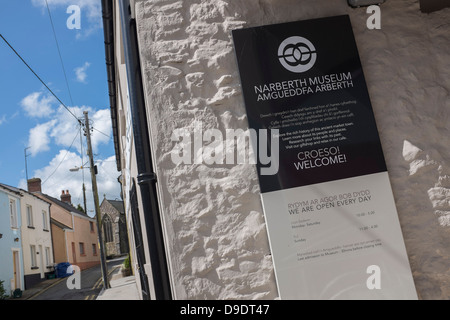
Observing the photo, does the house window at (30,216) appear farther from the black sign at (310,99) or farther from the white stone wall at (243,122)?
the black sign at (310,99)

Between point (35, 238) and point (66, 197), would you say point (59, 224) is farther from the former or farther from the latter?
point (66, 197)

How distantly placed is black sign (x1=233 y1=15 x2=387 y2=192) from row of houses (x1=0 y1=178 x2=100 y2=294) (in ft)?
76.9

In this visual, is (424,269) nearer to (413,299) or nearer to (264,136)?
(413,299)

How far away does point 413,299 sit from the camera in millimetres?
3572

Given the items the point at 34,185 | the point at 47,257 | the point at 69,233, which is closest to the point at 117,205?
the point at 69,233

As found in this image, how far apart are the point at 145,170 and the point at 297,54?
1607 mm

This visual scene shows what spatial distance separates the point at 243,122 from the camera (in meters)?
3.75

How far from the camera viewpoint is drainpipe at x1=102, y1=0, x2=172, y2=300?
366 cm

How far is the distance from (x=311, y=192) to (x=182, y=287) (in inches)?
49.1

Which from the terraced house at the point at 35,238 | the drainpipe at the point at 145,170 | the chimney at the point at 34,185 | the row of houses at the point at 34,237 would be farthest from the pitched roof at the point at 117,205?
the drainpipe at the point at 145,170

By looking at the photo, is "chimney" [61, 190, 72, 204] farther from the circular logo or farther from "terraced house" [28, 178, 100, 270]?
the circular logo

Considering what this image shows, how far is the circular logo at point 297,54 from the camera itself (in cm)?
387

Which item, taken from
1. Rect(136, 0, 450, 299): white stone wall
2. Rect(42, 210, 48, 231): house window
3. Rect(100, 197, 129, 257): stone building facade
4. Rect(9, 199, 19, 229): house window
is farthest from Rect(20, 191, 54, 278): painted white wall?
Rect(136, 0, 450, 299): white stone wall

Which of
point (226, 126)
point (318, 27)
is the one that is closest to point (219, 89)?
point (226, 126)
